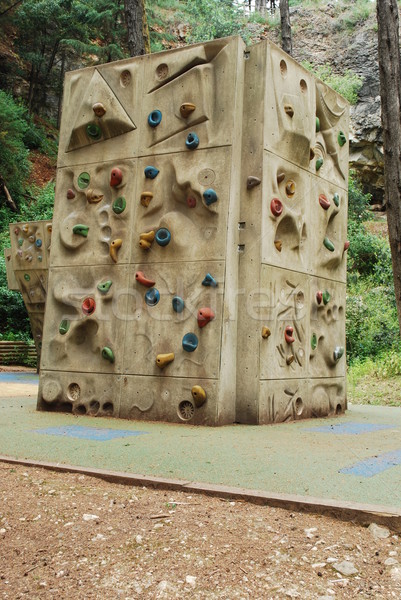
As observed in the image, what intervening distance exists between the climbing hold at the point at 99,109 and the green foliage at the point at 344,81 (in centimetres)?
2050

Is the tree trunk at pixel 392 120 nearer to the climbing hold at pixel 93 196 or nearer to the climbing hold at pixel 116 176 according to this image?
the climbing hold at pixel 116 176

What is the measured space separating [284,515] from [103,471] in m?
1.43

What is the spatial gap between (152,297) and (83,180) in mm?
1852

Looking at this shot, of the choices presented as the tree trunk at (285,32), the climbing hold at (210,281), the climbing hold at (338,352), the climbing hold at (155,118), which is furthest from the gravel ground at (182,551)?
the tree trunk at (285,32)

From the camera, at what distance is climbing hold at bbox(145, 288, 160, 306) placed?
739 centimetres

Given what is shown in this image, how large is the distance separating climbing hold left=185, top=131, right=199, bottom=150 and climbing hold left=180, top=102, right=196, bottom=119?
9.1 inches

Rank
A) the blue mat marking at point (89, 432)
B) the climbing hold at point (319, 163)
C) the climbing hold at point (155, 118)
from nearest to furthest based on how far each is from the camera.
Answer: the blue mat marking at point (89, 432)
the climbing hold at point (155, 118)
the climbing hold at point (319, 163)

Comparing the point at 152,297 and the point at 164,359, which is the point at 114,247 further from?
the point at 164,359

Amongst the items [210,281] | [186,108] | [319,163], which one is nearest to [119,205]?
[186,108]

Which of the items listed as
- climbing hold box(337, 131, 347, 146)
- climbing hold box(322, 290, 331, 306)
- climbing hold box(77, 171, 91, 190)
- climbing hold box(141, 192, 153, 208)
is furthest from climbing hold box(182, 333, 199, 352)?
climbing hold box(337, 131, 347, 146)

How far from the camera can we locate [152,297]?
7430 mm

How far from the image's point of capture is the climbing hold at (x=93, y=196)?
800 cm

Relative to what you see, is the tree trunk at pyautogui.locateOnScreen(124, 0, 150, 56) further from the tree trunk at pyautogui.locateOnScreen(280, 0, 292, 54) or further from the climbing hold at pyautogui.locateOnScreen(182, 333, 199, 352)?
the climbing hold at pyautogui.locateOnScreen(182, 333, 199, 352)

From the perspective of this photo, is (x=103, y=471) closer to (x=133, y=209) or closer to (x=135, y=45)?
(x=133, y=209)
